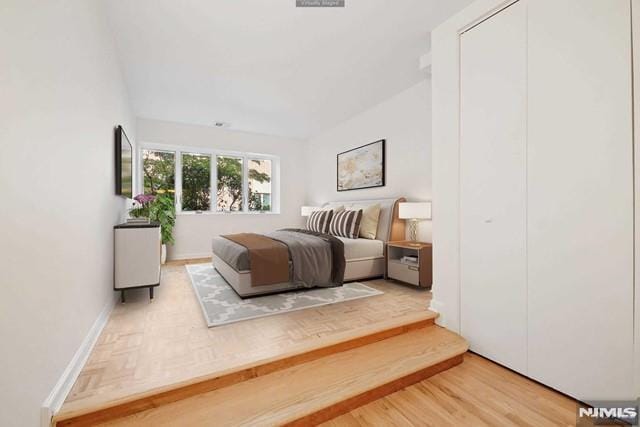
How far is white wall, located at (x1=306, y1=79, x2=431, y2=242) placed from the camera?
3377 millimetres

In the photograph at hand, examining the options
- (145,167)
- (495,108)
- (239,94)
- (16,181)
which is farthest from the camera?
(145,167)

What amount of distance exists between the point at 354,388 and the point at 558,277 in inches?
51.4

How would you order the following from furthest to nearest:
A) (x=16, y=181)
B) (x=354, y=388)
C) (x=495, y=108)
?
(x=495, y=108), (x=354, y=388), (x=16, y=181)

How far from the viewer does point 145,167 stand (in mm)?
4914

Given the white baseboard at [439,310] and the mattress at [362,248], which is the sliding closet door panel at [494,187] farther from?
the mattress at [362,248]

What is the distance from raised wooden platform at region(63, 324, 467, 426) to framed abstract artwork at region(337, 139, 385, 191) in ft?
8.85

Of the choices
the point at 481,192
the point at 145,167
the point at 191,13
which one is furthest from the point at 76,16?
the point at 145,167

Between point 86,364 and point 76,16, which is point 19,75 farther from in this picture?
point 86,364

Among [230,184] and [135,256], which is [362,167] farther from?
[135,256]

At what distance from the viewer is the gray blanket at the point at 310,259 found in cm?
281

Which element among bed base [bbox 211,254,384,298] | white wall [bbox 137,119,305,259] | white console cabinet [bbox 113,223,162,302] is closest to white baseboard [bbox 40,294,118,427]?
white console cabinet [bbox 113,223,162,302]

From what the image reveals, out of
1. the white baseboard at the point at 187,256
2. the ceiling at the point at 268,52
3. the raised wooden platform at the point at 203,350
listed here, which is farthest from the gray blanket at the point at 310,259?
the white baseboard at the point at 187,256

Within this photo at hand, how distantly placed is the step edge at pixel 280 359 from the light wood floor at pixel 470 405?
1.30ft

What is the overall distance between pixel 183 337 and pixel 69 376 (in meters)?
0.62
